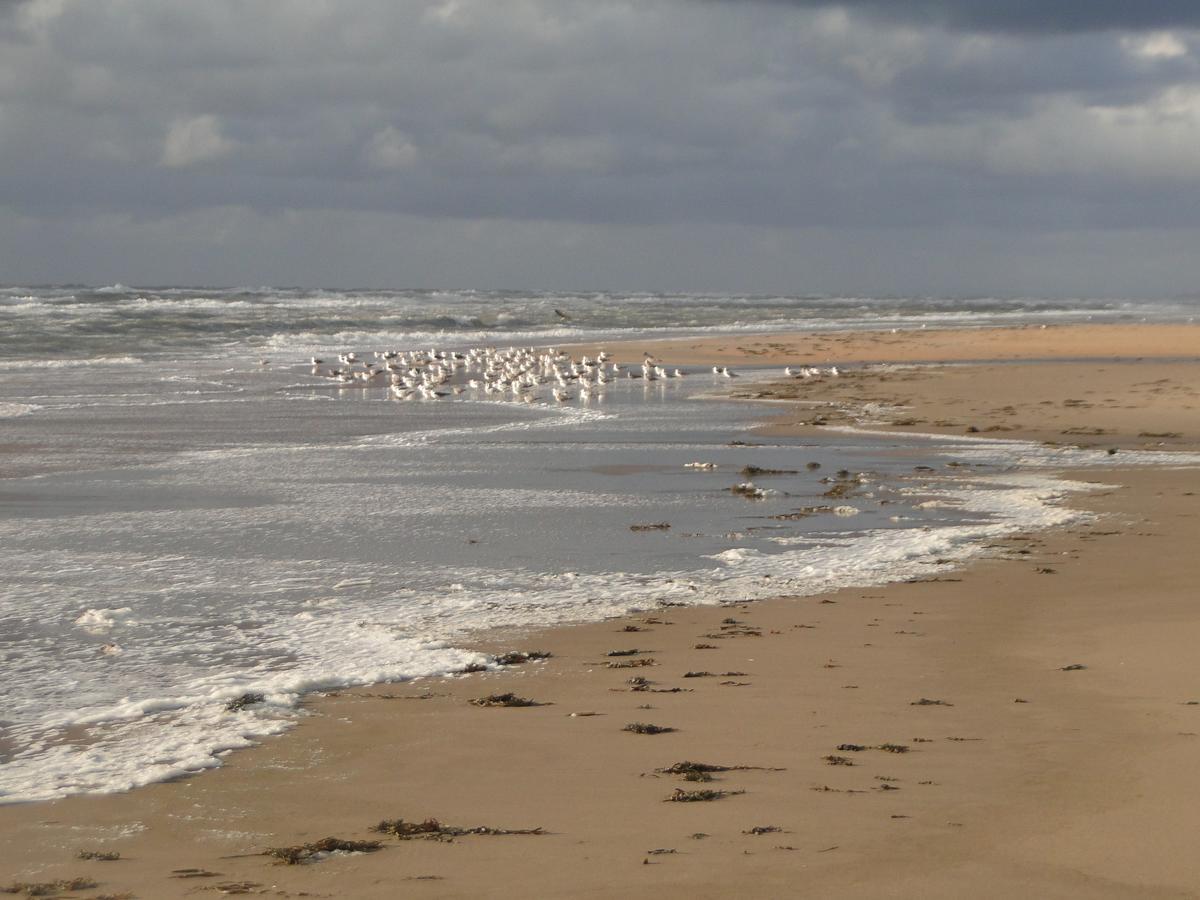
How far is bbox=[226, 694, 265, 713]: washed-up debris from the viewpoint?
622 centimetres

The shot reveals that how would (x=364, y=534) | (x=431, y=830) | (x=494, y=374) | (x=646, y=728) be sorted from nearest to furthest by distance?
(x=431, y=830)
(x=646, y=728)
(x=364, y=534)
(x=494, y=374)

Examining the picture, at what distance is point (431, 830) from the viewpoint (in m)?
4.72

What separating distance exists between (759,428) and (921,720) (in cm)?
1408

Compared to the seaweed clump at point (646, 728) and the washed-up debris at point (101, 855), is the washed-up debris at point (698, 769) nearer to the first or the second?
the seaweed clump at point (646, 728)

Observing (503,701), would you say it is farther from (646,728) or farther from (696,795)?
(696,795)

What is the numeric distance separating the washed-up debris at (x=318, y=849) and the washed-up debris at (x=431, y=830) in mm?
113

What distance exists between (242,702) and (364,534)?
4700mm

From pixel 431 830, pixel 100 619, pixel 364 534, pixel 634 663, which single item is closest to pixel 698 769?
pixel 431 830

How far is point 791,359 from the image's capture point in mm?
38531

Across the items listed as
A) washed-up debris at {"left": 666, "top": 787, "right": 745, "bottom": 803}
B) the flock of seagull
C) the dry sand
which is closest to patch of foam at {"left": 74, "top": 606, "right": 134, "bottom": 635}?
the dry sand

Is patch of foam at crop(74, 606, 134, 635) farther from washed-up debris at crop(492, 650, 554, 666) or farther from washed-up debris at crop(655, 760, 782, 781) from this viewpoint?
washed-up debris at crop(655, 760, 782, 781)

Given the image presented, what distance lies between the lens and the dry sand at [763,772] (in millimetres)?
4328

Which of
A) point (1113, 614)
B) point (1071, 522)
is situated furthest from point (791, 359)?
point (1113, 614)

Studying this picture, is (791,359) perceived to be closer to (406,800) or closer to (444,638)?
(444,638)
